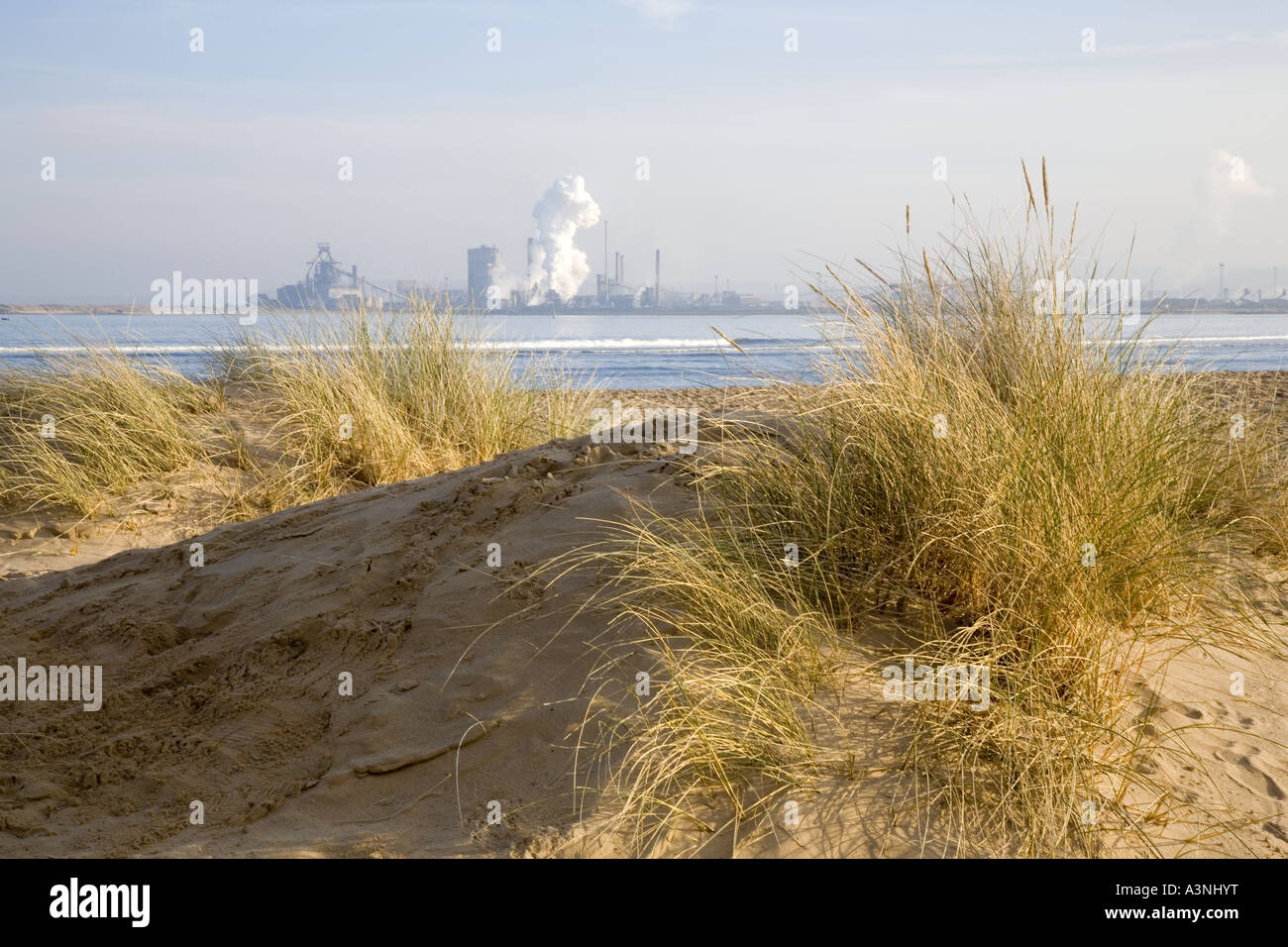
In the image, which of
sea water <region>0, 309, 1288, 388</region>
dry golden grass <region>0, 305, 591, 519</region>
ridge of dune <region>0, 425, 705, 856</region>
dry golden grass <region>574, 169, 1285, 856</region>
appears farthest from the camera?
dry golden grass <region>0, 305, 591, 519</region>

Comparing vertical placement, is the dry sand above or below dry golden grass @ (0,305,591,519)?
below

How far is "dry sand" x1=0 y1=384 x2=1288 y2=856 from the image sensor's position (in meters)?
2.59

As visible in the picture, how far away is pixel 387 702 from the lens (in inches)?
125

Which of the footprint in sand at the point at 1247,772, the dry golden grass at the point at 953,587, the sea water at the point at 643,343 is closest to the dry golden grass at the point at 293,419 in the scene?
the sea water at the point at 643,343

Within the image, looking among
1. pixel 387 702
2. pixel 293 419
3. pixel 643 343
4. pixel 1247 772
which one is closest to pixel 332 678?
pixel 387 702

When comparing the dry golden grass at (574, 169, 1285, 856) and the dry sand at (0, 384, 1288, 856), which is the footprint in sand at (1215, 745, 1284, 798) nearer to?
the dry sand at (0, 384, 1288, 856)

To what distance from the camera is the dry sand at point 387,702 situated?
2588 millimetres

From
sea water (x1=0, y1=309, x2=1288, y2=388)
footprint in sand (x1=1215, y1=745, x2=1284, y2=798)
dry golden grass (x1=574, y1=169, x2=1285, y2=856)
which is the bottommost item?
footprint in sand (x1=1215, y1=745, x2=1284, y2=798)

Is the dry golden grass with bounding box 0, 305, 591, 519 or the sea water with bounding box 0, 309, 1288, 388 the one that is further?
the dry golden grass with bounding box 0, 305, 591, 519

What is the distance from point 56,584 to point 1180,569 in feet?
16.9

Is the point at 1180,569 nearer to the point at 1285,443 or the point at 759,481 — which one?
the point at 759,481

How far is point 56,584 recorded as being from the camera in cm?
502

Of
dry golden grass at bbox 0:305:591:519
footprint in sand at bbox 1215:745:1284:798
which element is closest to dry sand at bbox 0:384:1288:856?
footprint in sand at bbox 1215:745:1284:798

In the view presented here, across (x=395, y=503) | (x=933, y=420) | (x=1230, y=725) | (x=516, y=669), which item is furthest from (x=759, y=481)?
(x=395, y=503)
